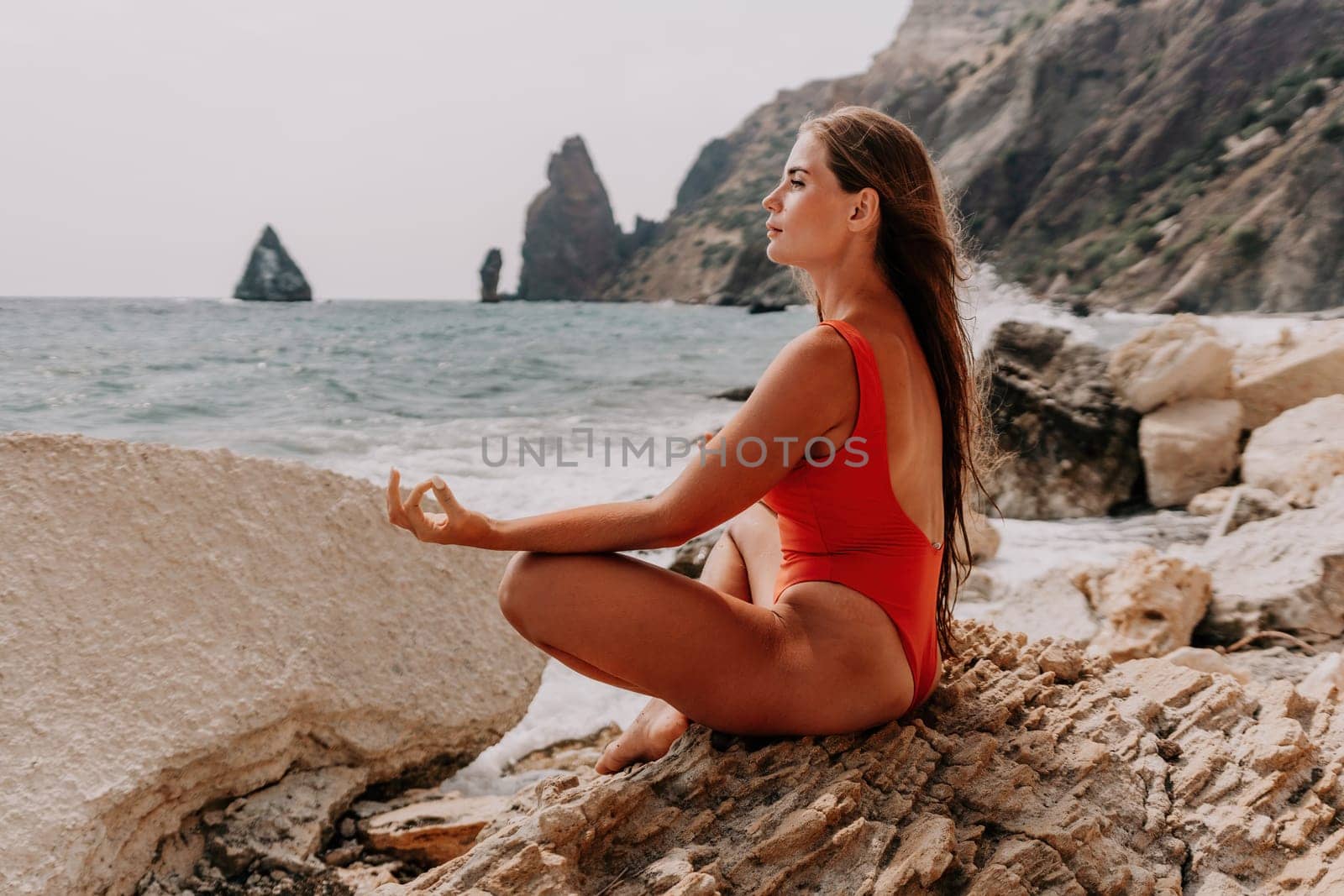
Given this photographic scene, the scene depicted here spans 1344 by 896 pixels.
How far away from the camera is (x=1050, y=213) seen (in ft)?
120

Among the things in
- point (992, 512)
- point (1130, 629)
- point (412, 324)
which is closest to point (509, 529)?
point (1130, 629)

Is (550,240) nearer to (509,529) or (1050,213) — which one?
(1050,213)

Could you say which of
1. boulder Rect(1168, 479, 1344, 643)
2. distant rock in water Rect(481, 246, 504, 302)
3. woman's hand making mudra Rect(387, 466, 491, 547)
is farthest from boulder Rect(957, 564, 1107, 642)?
distant rock in water Rect(481, 246, 504, 302)

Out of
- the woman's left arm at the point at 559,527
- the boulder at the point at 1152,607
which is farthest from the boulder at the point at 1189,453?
the woman's left arm at the point at 559,527

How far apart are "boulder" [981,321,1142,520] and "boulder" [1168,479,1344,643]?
85.9 inches

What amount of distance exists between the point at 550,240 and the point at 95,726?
8292 cm

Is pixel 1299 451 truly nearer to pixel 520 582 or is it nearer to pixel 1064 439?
pixel 1064 439

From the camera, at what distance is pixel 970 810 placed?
5.82 feet

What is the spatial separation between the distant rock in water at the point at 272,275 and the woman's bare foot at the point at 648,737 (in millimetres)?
36163

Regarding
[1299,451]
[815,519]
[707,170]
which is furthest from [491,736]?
[707,170]

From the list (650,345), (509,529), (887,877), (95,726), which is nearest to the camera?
(887,877)

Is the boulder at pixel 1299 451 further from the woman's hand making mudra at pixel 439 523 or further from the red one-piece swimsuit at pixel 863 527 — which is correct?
the woman's hand making mudra at pixel 439 523

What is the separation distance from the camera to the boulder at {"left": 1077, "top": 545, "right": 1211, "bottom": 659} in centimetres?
347

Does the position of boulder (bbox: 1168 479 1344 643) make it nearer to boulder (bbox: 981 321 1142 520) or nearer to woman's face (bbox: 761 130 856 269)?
boulder (bbox: 981 321 1142 520)
